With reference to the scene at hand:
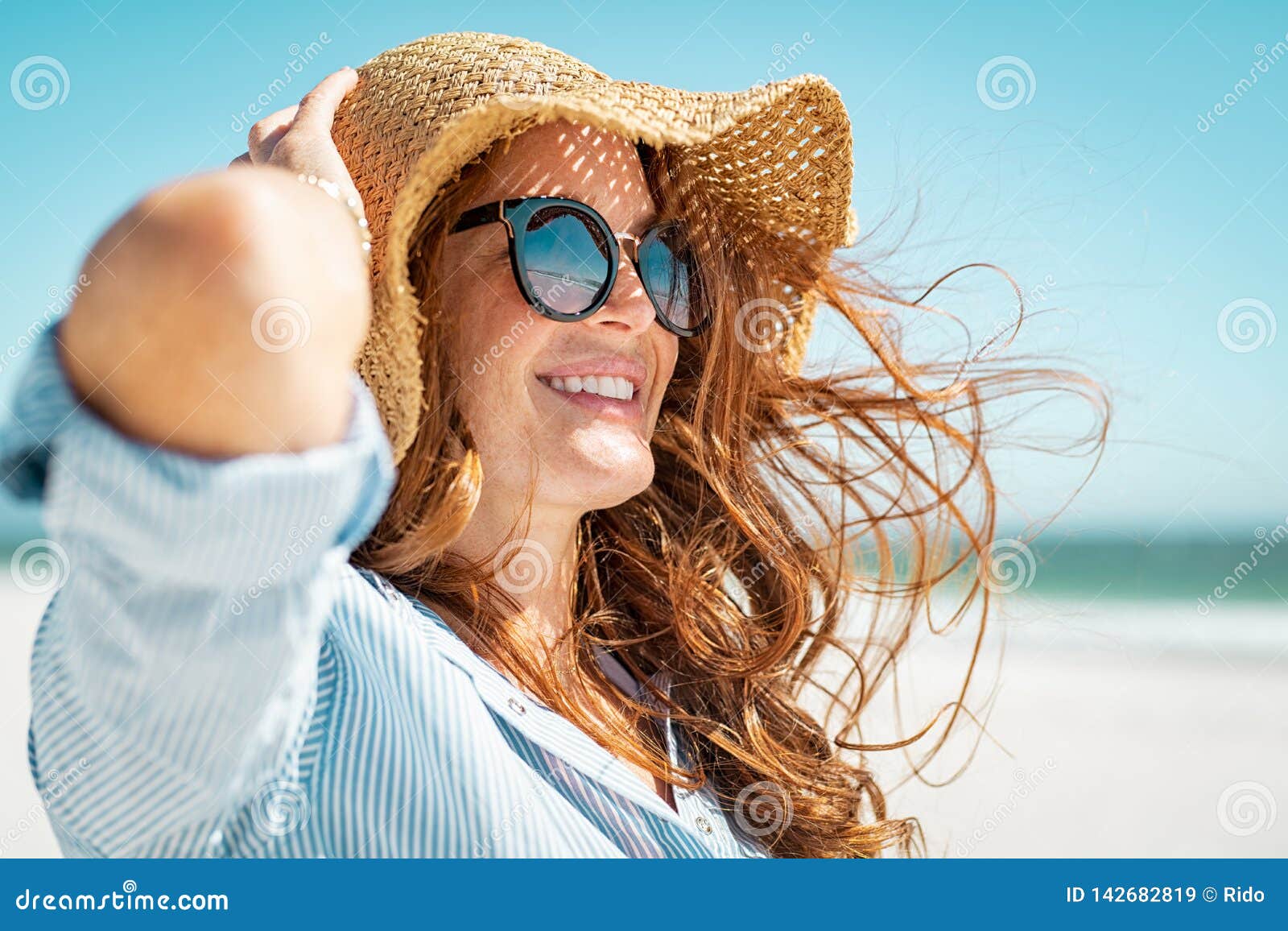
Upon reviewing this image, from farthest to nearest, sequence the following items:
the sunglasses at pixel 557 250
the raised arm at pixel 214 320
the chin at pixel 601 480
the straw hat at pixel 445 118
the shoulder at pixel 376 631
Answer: the chin at pixel 601 480
the sunglasses at pixel 557 250
the straw hat at pixel 445 118
the shoulder at pixel 376 631
the raised arm at pixel 214 320

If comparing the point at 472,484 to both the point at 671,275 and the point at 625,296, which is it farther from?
the point at 671,275

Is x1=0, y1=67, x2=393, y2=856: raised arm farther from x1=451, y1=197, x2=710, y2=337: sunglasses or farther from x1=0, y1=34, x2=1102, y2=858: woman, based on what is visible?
x1=451, y1=197, x2=710, y2=337: sunglasses

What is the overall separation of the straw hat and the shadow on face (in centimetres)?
9

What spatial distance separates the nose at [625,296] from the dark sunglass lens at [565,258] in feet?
0.27

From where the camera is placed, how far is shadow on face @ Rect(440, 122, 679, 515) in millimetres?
1761

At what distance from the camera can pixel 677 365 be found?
90.0 inches

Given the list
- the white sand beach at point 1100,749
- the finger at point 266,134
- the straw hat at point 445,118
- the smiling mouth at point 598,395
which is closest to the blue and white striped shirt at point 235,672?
the straw hat at point 445,118

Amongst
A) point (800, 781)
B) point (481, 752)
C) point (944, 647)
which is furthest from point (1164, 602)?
point (481, 752)

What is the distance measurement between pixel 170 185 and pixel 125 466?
209 millimetres

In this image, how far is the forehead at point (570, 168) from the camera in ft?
5.73

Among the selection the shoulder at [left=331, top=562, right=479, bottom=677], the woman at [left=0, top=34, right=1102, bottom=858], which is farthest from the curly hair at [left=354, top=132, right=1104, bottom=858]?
the shoulder at [left=331, top=562, right=479, bottom=677]

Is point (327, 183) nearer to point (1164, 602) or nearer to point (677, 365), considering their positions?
point (677, 365)

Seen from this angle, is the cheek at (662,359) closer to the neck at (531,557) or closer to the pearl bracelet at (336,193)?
the neck at (531,557)

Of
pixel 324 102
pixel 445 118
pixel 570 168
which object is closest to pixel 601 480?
pixel 570 168
